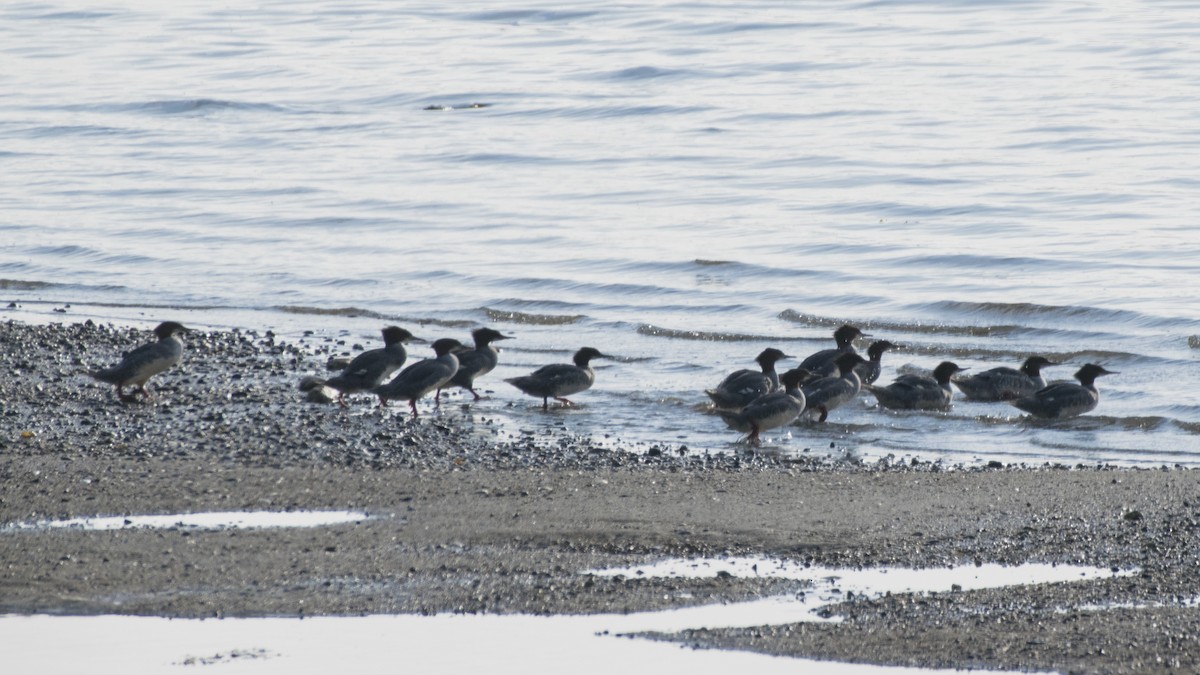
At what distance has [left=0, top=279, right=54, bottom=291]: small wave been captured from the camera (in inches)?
763

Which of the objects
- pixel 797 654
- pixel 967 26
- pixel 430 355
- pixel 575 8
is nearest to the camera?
pixel 797 654

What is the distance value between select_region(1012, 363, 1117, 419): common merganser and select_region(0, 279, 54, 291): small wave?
38.2 ft

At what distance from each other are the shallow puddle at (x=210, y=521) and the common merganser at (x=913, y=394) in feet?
18.2

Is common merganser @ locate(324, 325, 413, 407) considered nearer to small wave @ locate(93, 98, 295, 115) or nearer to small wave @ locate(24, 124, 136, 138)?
small wave @ locate(24, 124, 136, 138)

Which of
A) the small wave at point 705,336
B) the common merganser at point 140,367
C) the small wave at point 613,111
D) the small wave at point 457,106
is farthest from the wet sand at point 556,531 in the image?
the small wave at point 457,106

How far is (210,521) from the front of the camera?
826cm

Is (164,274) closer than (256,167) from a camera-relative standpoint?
Yes

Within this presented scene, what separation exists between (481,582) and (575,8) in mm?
44278

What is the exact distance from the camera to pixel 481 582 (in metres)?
7.25

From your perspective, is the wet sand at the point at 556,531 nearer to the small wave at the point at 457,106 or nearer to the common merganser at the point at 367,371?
the common merganser at the point at 367,371

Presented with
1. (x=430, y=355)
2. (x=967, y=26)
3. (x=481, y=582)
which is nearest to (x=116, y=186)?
(x=430, y=355)

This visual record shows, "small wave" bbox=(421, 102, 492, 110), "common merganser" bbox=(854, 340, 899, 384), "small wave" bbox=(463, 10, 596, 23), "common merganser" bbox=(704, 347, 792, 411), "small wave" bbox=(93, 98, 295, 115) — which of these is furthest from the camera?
"small wave" bbox=(463, 10, 596, 23)

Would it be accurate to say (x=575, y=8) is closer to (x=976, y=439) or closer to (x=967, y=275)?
(x=967, y=275)

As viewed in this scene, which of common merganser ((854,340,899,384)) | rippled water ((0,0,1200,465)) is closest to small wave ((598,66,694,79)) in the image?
rippled water ((0,0,1200,465))
